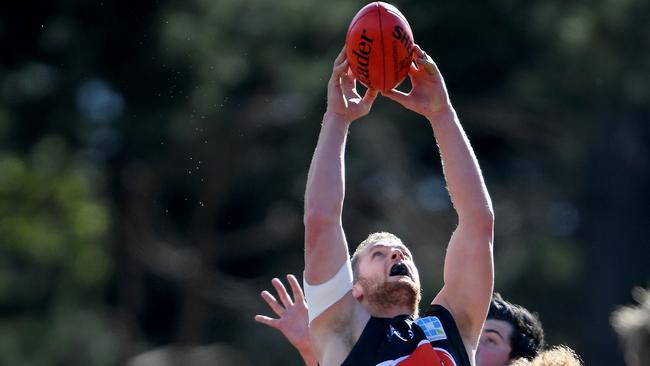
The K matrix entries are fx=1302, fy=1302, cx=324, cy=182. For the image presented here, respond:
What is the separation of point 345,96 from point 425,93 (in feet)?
1.00

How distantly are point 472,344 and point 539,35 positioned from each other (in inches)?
441

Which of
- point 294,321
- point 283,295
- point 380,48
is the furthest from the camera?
point 283,295

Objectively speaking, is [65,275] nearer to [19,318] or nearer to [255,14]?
[19,318]

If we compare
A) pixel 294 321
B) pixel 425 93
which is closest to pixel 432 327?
pixel 425 93

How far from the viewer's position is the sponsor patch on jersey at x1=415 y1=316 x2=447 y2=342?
4582mm

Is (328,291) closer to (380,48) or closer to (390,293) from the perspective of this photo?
(390,293)

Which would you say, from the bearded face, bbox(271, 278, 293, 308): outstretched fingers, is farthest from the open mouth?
bbox(271, 278, 293, 308): outstretched fingers

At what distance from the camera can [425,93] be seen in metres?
4.91

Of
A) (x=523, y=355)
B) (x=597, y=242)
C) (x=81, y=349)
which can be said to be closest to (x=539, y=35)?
(x=597, y=242)

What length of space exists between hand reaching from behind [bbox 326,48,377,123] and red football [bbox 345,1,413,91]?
56 millimetres

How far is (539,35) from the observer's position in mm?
15461

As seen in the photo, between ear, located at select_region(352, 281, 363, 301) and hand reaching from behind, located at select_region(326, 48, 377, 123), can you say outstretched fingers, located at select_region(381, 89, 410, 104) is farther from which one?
ear, located at select_region(352, 281, 363, 301)

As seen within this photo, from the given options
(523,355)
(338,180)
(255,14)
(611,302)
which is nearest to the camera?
(338,180)

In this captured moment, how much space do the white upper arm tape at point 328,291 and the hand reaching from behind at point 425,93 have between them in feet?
2.29
